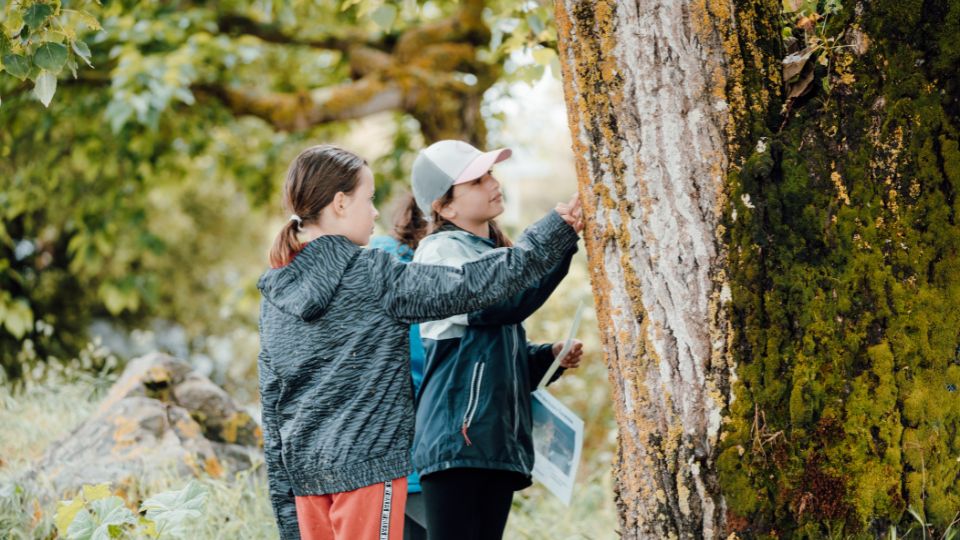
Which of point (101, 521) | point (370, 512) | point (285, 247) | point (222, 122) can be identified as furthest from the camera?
point (222, 122)

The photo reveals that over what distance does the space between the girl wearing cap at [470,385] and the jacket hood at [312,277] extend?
0.27 m

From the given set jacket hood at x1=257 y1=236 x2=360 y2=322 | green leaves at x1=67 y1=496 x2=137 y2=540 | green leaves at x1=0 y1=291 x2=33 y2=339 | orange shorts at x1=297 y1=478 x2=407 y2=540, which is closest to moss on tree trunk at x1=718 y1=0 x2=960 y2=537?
orange shorts at x1=297 y1=478 x2=407 y2=540

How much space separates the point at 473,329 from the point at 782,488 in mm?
925

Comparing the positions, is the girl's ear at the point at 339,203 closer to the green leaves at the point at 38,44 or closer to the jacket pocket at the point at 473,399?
the jacket pocket at the point at 473,399

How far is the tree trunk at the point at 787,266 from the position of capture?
2.09 meters

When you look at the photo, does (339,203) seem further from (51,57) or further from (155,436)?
(155,436)

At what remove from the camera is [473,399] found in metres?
2.53

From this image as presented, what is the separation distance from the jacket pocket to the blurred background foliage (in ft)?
4.91

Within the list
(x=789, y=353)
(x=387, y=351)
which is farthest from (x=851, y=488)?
(x=387, y=351)

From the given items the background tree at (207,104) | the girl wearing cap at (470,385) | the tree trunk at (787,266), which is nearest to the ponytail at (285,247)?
the girl wearing cap at (470,385)

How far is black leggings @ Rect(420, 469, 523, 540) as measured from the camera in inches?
100

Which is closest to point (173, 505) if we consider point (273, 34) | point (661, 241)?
point (661, 241)

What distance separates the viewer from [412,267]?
2.34m

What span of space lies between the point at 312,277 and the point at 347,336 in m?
0.18
